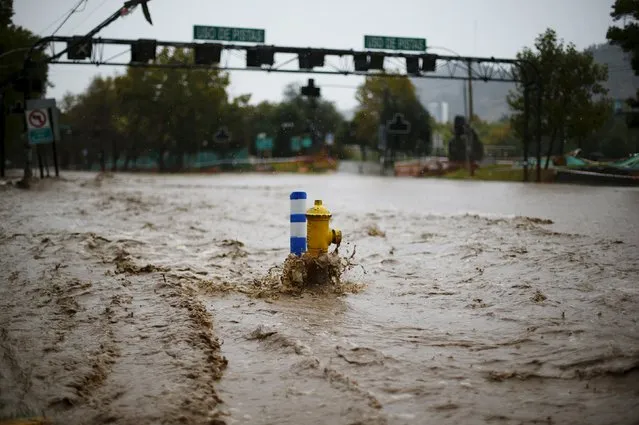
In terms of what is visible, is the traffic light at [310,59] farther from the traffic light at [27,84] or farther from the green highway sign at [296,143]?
the green highway sign at [296,143]

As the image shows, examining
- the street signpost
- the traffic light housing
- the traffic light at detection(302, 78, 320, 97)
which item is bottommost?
the street signpost

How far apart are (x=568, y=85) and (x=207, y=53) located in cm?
2296

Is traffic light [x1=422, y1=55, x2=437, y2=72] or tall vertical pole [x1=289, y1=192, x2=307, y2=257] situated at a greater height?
traffic light [x1=422, y1=55, x2=437, y2=72]

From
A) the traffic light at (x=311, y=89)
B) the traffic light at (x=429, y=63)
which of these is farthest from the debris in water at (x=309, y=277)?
the traffic light at (x=311, y=89)

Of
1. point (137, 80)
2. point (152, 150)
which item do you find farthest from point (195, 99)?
point (152, 150)

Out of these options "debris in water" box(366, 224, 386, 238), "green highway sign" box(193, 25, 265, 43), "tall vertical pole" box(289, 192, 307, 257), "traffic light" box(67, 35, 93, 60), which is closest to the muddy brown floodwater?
"tall vertical pole" box(289, 192, 307, 257)

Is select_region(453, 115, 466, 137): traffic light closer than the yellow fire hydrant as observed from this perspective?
No

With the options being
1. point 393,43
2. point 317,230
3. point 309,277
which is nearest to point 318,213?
point 317,230

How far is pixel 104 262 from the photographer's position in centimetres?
706

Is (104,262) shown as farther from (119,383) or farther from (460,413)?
(460,413)

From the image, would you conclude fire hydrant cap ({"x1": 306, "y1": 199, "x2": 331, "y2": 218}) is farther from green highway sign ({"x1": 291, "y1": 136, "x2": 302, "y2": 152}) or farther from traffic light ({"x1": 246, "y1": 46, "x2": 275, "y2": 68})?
green highway sign ({"x1": 291, "y1": 136, "x2": 302, "y2": 152})

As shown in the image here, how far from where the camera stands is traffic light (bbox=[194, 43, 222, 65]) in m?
28.5

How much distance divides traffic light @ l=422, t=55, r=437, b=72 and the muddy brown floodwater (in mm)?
22630

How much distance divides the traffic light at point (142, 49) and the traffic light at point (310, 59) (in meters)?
7.09
